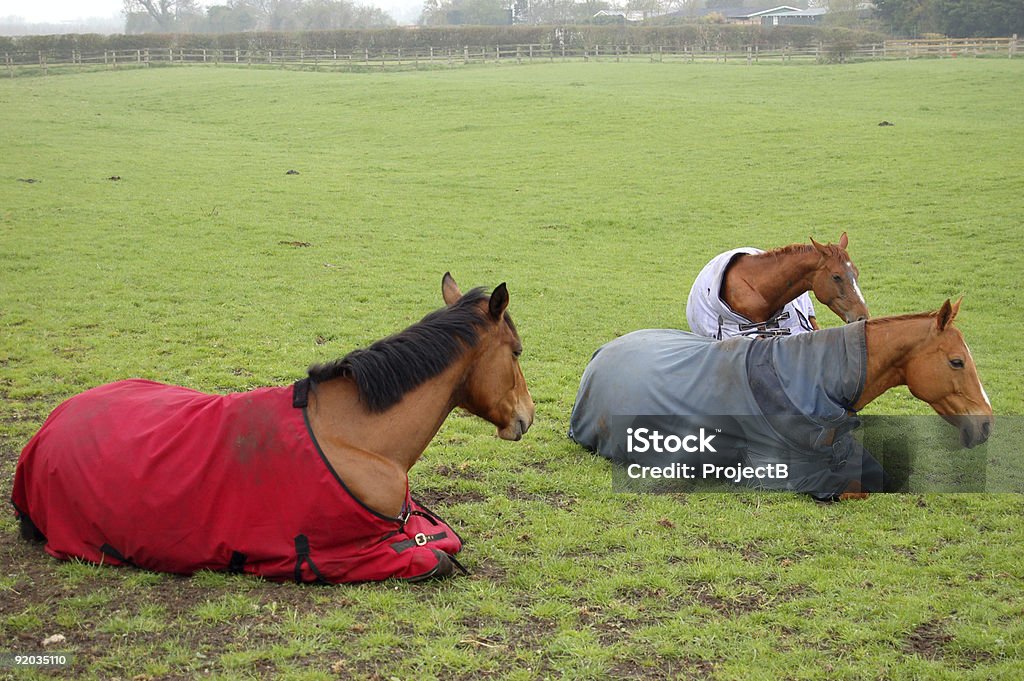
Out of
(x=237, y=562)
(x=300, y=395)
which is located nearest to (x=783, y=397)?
(x=300, y=395)

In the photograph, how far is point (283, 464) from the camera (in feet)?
16.1

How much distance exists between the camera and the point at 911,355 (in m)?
6.39

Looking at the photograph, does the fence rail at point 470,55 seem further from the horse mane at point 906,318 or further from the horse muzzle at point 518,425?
the horse muzzle at point 518,425

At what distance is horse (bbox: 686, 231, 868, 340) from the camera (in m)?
8.70

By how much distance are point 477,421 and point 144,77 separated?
135ft

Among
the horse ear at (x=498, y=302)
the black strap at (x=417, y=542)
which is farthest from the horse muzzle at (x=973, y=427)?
the black strap at (x=417, y=542)

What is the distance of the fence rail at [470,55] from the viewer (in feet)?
158

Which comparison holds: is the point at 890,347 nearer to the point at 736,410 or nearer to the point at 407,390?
the point at 736,410

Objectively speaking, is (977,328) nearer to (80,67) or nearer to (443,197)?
(443,197)

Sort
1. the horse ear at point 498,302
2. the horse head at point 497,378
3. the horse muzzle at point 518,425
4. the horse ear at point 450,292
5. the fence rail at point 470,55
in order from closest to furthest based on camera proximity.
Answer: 1. the horse ear at point 498,302
2. the horse head at point 497,378
3. the horse muzzle at point 518,425
4. the horse ear at point 450,292
5. the fence rail at point 470,55

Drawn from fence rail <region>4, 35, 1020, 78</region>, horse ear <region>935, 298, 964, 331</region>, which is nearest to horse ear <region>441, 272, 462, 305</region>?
horse ear <region>935, 298, 964, 331</region>

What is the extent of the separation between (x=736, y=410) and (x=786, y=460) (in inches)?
19.9

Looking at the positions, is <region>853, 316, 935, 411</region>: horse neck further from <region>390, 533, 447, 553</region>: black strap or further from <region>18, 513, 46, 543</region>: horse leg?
<region>18, 513, 46, 543</region>: horse leg

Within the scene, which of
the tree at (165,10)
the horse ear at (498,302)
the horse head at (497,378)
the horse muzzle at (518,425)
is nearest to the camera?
the horse ear at (498,302)
